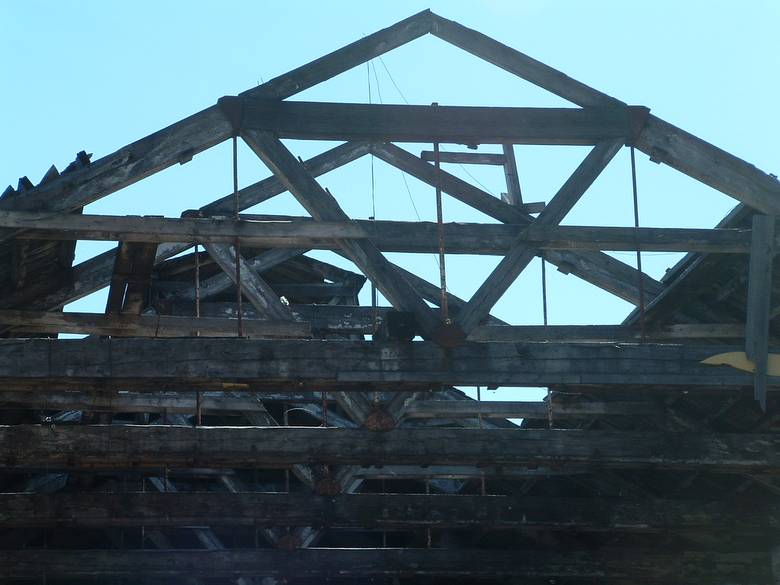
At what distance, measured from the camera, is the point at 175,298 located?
14078mm

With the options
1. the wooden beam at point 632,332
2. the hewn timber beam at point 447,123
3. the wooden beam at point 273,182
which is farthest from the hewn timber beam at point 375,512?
the hewn timber beam at point 447,123

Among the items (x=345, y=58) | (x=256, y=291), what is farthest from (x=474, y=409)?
(x=345, y=58)

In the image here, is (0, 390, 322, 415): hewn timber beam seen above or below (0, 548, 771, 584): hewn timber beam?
above

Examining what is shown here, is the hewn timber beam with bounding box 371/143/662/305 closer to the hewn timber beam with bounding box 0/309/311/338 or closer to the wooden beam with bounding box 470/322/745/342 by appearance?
the wooden beam with bounding box 470/322/745/342

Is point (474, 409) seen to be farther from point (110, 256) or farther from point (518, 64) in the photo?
point (518, 64)

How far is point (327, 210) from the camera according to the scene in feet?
29.0

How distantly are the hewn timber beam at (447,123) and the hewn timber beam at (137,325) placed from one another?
2424mm

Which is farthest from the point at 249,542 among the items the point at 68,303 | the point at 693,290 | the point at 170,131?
the point at 170,131

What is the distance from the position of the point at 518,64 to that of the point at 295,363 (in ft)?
8.18

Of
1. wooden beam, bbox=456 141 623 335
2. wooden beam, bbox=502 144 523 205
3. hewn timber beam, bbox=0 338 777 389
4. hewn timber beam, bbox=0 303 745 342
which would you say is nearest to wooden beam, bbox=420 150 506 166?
wooden beam, bbox=502 144 523 205

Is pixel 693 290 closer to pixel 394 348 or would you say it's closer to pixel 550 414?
pixel 550 414

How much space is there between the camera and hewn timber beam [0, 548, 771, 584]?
1278 cm

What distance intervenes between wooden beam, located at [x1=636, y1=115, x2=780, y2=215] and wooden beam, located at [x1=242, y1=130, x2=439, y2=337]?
6.29 ft

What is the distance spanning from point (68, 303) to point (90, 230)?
148 inches
